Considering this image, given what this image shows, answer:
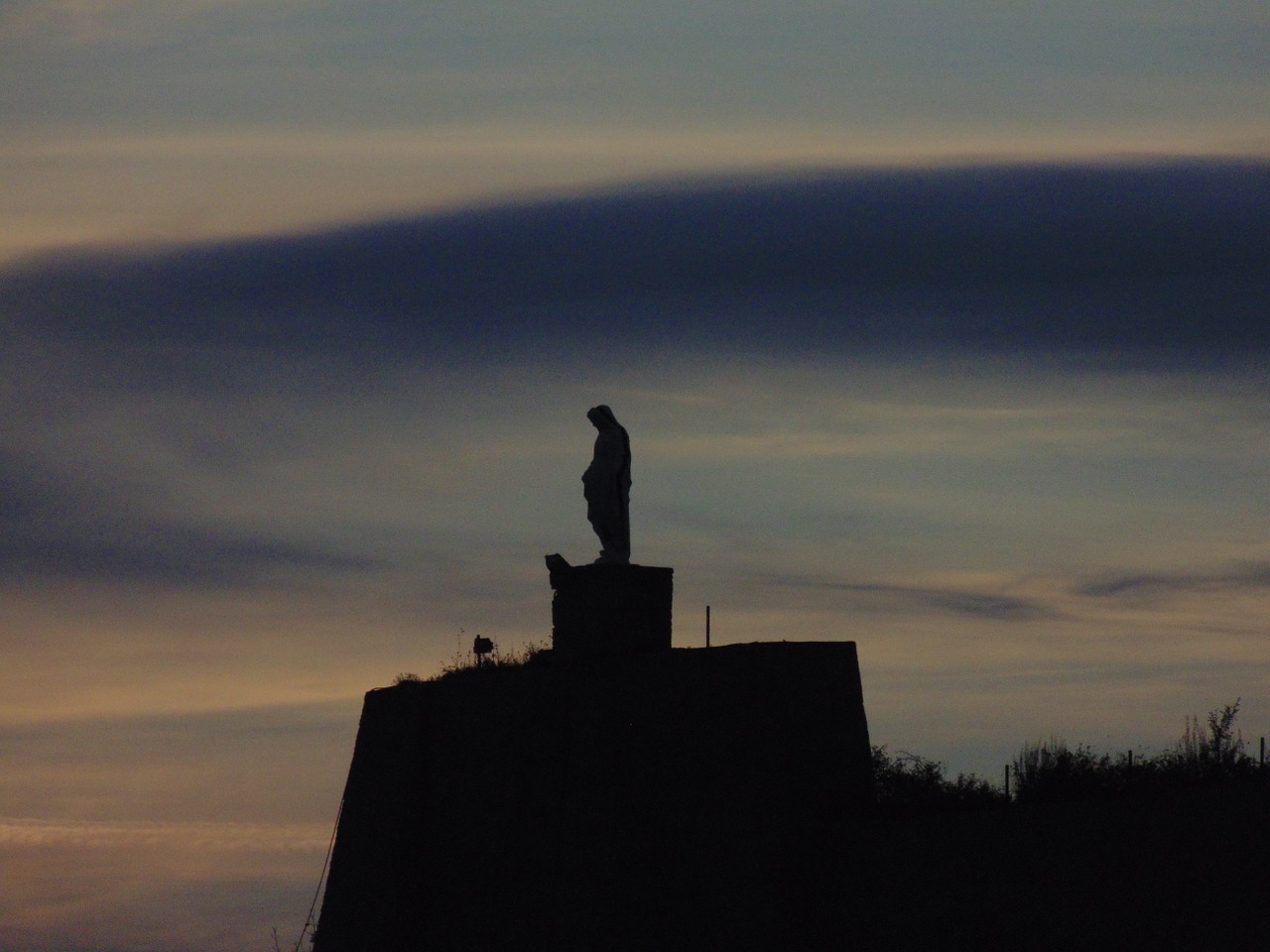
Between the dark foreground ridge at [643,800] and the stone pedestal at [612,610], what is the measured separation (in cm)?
36

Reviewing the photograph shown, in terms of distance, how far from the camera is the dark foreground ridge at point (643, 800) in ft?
73.1

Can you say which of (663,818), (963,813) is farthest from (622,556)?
(963,813)

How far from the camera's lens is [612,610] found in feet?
80.5

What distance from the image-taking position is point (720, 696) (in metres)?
23.1

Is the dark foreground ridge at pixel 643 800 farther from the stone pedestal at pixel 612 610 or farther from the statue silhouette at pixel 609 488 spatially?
the statue silhouette at pixel 609 488

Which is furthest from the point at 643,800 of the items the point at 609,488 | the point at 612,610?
the point at 609,488

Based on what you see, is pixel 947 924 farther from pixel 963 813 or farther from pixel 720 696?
pixel 720 696

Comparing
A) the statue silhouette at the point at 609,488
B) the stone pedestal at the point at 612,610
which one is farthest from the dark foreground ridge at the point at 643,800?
the statue silhouette at the point at 609,488

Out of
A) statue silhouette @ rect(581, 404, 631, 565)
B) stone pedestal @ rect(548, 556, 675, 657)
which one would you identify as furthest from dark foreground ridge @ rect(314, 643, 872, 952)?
statue silhouette @ rect(581, 404, 631, 565)

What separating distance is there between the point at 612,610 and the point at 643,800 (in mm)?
2411

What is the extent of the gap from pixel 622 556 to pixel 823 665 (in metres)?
3.05

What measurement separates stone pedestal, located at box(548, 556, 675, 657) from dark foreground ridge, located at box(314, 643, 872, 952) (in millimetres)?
362

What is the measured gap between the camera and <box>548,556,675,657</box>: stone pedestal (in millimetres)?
24547

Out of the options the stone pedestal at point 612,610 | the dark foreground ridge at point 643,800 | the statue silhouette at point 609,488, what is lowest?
the dark foreground ridge at point 643,800
